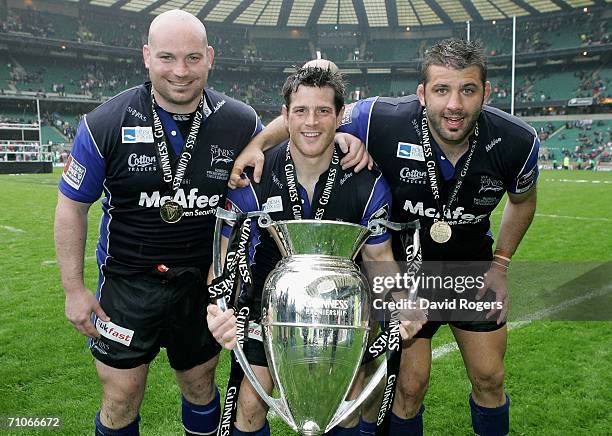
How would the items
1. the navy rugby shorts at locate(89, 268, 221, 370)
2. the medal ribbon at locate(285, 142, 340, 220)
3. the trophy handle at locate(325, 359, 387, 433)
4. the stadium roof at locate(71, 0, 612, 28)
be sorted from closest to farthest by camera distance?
the trophy handle at locate(325, 359, 387, 433), the medal ribbon at locate(285, 142, 340, 220), the navy rugby shorts at locate(89, 268, 221, 370), the stadium roof at locate(71, 0, 612, 28)

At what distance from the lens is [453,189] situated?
102 inches

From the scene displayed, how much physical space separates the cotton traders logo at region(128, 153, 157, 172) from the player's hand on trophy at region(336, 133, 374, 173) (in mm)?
784

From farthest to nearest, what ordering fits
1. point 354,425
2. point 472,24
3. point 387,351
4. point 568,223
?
point 472,24 < point 568,223 < point 354,425 < point 387,351

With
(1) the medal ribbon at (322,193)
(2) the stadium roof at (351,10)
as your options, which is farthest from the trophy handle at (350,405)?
(2) the stadium roof at (351,10)

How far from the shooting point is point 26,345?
4.61 m

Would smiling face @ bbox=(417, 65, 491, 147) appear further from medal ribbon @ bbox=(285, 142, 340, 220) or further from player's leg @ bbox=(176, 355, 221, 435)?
player's leg @ bbox=(176, 355, 221, 435)

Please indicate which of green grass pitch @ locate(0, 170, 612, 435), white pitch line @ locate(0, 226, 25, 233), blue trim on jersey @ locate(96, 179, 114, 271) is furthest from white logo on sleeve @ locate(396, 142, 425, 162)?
white pitch line @ locate(0, 226, 25, 233)

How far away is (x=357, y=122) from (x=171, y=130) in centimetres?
83

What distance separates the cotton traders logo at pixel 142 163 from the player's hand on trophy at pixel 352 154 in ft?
2.57

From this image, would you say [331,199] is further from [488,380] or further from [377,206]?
[488,380]

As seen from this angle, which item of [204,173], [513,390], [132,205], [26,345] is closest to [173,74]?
[204,173]

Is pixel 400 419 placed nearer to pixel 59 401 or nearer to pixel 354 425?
pixel 354 425

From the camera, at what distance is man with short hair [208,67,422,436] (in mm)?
2121

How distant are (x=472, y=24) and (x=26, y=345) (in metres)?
45.4
